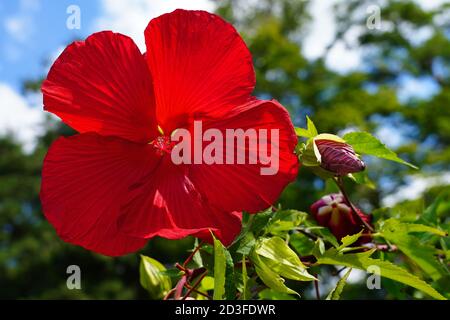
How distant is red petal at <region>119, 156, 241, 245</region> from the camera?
38 cm

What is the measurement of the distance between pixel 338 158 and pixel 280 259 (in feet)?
0.28

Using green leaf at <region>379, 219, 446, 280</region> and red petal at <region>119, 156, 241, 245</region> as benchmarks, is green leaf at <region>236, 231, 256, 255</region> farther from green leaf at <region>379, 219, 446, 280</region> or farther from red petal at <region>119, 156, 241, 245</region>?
green leaf at <region>379, 219, 446, 280</region>

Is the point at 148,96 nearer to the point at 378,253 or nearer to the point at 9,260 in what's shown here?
the point at 378,253

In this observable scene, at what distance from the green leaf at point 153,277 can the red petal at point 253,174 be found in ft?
0.72

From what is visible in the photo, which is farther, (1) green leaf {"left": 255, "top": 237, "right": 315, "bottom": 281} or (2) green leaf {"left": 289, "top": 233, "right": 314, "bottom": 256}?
(2) green leaf {"left": 289, "top": 233, "right": 314, "bottom": 256}

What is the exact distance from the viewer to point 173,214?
0.40 metres

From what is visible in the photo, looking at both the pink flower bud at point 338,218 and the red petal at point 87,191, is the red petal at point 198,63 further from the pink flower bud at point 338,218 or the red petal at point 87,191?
the pink flower bud at point 338,218

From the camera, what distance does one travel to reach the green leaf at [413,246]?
516mm

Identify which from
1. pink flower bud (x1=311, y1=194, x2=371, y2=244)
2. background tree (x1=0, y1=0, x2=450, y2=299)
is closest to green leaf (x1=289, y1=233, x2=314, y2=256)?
pink flower bud (x1=311, y1=194, x2=371, y2=244)

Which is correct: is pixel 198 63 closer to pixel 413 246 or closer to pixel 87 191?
pixel 87 191

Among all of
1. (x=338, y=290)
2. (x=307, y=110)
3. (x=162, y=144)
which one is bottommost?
(x=338, y=290)

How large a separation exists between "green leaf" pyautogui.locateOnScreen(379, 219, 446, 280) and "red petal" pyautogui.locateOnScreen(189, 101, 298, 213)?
6.7 inches

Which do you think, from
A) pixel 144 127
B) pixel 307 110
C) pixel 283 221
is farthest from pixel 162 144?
pixel 307 110
